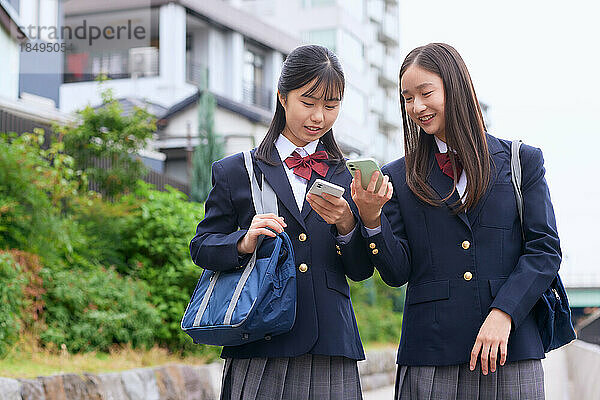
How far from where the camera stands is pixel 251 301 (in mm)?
2516

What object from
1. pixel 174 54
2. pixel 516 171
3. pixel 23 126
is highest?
pixel 174 54

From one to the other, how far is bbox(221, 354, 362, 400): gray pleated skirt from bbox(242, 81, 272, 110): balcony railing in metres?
23.8

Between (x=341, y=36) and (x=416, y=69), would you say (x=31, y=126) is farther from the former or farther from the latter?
(x=341, y=36)

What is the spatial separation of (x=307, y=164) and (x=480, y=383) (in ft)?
3.22

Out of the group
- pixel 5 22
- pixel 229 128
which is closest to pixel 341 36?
pixel 229 128

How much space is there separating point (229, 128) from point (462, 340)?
58.9ft

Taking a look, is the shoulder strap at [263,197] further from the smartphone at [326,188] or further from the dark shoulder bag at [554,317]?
the dark shoulder bag at [554,317]

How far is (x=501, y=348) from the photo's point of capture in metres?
2.47

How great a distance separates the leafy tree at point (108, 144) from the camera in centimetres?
937

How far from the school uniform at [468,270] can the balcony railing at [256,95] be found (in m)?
23.7

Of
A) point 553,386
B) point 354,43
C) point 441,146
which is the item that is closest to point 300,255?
point 441,146

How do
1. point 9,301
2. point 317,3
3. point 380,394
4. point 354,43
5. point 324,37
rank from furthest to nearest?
point 354,43 < point 317,3 < point 324,37 < point 380,394 < point 9,301

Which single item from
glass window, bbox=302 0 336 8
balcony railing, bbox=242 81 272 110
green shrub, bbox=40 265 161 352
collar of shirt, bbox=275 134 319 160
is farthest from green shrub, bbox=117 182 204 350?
glass window, bbox=302 0 336 8

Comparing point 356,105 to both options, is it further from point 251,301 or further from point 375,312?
point 251,301
